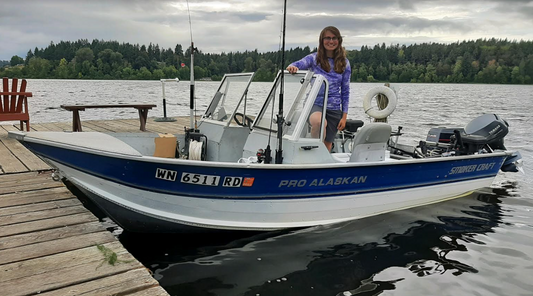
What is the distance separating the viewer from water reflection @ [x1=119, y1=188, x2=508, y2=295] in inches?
158

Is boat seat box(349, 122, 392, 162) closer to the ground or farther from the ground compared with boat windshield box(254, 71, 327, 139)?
closer to the ground

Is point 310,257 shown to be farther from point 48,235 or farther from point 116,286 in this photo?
point 48,235

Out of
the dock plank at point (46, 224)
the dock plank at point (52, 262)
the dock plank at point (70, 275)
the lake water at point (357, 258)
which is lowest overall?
the lake water at point (357, 258)

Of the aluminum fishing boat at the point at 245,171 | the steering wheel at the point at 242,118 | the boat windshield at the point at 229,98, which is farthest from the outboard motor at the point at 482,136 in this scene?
the boat windshield at the point at 229,98

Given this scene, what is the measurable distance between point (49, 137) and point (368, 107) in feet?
15.7

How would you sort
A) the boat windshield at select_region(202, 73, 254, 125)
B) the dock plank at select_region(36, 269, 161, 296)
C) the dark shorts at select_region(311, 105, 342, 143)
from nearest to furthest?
the dock plank at select_region(36, 269, 161, 296)
the dark shorts at select_region(311, 105, 342, 143)
the boat windshield at select_region(202, 73, 254, 125)

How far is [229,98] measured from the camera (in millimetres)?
5789

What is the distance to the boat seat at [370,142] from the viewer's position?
4.90 metres

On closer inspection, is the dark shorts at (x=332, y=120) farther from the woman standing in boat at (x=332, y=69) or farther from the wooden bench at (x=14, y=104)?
the wooden bench at (x=14, y=104)

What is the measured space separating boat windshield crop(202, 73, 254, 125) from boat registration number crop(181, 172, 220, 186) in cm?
132

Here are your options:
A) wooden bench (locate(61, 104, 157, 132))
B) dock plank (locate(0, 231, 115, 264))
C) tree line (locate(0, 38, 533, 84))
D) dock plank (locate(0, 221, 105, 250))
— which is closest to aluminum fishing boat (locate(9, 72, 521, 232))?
dock plank (locate(0, 221, 105, 250))

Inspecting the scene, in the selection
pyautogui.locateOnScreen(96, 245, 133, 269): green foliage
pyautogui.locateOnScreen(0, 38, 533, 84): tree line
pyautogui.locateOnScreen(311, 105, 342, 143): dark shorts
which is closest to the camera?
pyautogui.locateOnScreen(96, 245, 133, 269): green foliage

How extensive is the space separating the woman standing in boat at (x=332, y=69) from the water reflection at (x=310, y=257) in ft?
4.43

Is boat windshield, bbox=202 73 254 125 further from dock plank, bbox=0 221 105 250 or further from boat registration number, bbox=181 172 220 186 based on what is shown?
dock plank, bbox=0 221 105 250
